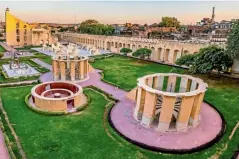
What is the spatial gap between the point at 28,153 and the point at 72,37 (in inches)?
3555

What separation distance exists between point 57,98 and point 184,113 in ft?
42.8

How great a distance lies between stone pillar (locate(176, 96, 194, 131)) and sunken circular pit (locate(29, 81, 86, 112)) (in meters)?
11.0

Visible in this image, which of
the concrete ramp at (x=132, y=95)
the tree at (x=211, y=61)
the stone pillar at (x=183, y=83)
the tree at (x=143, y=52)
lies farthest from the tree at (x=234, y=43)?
the tree at (x=143, y=52)

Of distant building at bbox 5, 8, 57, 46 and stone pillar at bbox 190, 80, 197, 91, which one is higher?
distant building at bbox 5, 8, 57, 46

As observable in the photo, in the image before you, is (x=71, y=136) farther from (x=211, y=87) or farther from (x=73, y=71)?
(x=211, y=87)

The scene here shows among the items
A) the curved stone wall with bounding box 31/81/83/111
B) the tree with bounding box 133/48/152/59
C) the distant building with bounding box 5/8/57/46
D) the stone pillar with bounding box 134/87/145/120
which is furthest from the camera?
the distant building with bounding box 5/8/57/46

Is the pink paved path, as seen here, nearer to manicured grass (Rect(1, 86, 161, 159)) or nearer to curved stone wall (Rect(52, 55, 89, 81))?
manicured grass (Rect(1, 86, 161, 159))

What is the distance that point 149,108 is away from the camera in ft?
65.7

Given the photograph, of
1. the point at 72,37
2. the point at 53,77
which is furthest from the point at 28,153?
the point at 72,37

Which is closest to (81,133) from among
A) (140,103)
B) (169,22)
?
(140,103)

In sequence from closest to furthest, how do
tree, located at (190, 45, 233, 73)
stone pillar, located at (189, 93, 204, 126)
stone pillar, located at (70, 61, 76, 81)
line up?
1. stone pillar, located at (189, 93, 204, 126)
2. tree, located at (190, 45, 233, 73)
3. stone pillar, located at (70, 61, 76, 81)

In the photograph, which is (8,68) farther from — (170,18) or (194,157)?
(170,18)

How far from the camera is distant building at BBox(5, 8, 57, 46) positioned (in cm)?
7750

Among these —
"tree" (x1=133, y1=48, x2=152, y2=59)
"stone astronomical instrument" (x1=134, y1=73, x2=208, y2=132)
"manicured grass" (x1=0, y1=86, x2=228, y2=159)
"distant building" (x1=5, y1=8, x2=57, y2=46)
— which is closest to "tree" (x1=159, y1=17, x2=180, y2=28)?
"distant building" (x1=5, y1=8, x2=57, y2=46)
